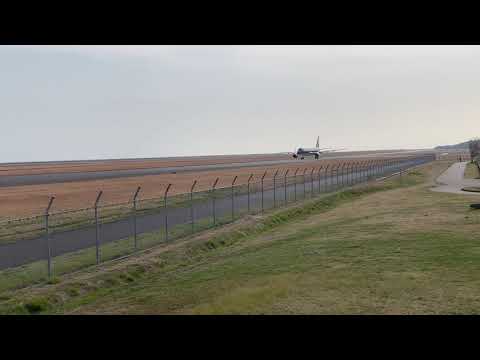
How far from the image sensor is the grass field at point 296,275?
31.4ft

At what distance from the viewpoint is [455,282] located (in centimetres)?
1056

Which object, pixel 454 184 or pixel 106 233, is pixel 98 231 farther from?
pixel 454 184

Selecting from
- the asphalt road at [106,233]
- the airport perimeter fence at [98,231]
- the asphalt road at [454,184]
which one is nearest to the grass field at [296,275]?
the airport perimeter fence at [98,231]

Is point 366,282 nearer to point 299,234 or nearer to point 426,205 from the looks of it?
point 299,234

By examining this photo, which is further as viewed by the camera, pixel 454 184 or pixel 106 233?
pixel 454 184

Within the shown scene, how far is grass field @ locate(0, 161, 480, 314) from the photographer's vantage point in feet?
31.4

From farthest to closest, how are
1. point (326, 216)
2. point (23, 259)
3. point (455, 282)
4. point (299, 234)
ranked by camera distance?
point (326, 216) → point (299, 234) → point (23, 259) → point (455, 282)

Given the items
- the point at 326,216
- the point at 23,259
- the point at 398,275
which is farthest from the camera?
the point at 326,216

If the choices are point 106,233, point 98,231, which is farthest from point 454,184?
point 98,231

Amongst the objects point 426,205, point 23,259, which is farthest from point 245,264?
point 426,205

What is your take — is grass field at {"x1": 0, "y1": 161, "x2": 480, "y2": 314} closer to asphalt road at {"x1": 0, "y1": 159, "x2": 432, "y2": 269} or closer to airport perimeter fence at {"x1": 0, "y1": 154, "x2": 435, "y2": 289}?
airport perimeter fence at {"x1": 0, "y1": 154, "x2": 435, "y2": 289}

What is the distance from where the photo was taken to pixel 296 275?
12.1 meters
